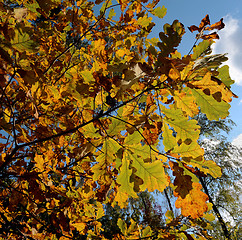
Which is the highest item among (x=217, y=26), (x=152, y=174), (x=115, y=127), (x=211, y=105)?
(x=217, y=26)

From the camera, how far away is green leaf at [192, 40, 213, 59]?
0.60 metres

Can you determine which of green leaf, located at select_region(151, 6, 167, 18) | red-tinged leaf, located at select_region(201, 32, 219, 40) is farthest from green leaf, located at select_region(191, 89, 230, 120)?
green leaf, located at select_region(151, 6, 167, 18)

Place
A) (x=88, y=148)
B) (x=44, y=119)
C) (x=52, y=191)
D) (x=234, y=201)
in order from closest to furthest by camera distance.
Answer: (x=88, y=148)
(x=52, y=191)
(x=44, y=119)
(x=234, y=201)

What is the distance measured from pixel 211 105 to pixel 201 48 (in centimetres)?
22

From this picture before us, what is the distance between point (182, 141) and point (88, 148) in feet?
1.58

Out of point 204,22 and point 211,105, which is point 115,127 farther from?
point 204,22

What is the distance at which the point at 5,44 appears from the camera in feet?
2.06

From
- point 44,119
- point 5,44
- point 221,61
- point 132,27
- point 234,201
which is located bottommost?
point 234,201

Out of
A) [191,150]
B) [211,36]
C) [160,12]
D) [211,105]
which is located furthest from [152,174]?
[160,12]

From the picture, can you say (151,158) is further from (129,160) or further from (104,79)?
(104,79)

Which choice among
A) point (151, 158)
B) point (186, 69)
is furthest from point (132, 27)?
point (151, 158)

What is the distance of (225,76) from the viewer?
0.65 m

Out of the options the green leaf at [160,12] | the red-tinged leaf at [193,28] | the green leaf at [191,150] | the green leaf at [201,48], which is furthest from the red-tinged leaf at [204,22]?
the green leaf at [160,12]

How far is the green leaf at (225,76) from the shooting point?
2.11ft
